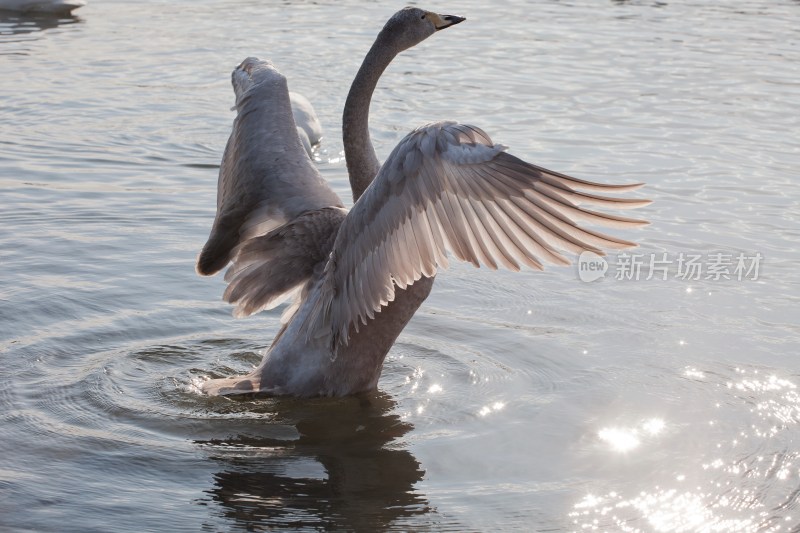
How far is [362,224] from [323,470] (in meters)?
1.06

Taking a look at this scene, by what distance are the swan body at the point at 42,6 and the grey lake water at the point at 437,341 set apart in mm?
2967

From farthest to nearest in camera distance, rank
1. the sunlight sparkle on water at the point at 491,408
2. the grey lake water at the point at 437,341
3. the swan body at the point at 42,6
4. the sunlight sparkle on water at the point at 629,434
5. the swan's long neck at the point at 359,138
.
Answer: the swan body at the point at 42,6
the swan's long neck at the point at 359,138
the sunlight sparkle on water at the point at 491,408
the sunlight sparkle on water at the point at 629,434
the grey lake water at the point at 437,341

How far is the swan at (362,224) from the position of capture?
4621 mm

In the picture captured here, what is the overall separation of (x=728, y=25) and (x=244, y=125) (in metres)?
11.1

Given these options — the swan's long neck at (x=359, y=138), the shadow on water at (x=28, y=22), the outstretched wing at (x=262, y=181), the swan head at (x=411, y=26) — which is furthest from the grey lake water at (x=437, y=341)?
the shadow on water at (x=28, y=22)

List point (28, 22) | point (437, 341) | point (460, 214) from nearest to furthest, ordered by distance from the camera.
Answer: point (460, 214) → point (437, 341) → point (28, 22)

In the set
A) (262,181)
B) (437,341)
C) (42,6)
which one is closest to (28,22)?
(42,6)

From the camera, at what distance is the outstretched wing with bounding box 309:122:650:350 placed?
179 inches

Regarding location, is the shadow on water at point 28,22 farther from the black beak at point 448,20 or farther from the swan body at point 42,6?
the black beak at point 448,20

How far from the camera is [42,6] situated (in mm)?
16047

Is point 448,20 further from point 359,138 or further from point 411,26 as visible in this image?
point 359,138

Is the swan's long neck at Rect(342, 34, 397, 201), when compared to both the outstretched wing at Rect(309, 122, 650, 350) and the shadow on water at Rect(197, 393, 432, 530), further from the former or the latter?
the shadow on water at Rect(197, 393, 432, 530)

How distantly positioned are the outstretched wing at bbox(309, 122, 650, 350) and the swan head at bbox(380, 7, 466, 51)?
1544 millimetres

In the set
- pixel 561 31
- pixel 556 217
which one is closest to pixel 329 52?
pixel 561 31
